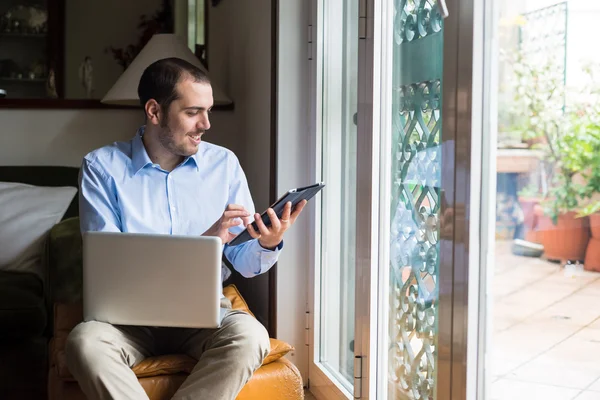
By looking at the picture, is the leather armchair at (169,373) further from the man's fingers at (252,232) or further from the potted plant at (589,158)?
the potted plant at (589,158)

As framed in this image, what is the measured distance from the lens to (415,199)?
6.57 feet

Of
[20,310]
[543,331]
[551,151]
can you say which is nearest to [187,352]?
[20,310]

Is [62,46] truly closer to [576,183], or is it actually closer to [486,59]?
[486,59]

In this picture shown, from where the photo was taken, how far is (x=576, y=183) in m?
1.40

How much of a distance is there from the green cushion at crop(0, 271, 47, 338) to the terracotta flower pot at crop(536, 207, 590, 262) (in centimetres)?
188

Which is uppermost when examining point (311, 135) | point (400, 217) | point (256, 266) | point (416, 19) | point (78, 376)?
point (416, 19)

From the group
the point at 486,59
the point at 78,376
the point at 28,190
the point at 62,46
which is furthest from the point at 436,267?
the point at 62,46

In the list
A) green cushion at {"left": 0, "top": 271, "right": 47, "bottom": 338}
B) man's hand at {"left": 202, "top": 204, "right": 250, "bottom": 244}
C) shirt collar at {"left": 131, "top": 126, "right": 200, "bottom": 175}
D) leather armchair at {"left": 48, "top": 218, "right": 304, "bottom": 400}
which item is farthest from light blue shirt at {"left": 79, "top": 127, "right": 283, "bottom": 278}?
green cushion at {"left": 0, "top": 271, "right": 47, "bottom": 338}

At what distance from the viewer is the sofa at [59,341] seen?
81.9 inches

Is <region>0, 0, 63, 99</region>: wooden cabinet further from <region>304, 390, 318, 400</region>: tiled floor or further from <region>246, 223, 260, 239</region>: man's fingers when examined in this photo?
<region>246, 223, 260, 239</region>: man's fingers

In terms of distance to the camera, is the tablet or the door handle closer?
the door handle

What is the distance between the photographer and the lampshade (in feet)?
10.7

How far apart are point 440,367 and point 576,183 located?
60 centimetres

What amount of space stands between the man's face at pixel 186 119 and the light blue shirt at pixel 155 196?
0.24 ft
